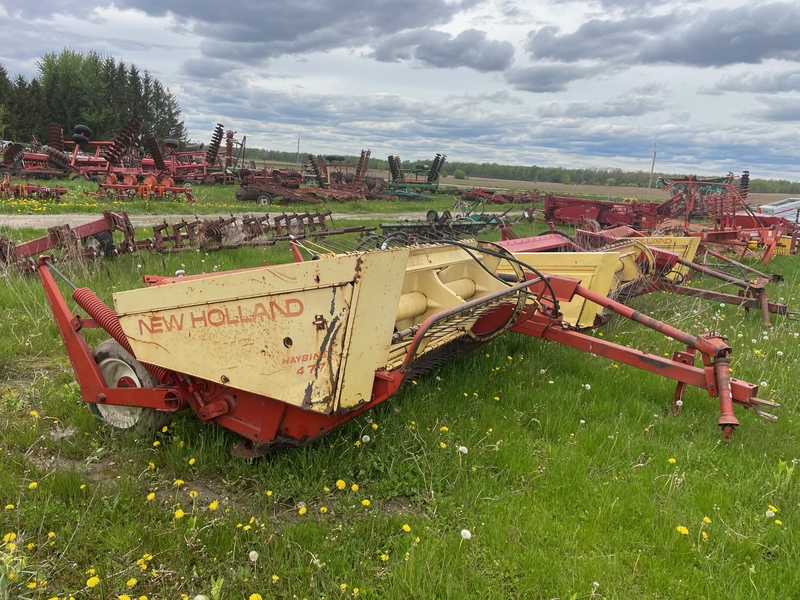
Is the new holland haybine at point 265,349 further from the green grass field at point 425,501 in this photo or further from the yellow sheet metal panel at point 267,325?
the green grass field at point 425,501

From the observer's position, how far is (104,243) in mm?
7145

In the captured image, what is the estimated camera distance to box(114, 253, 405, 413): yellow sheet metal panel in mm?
2471

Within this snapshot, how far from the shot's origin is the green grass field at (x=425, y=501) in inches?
90.1

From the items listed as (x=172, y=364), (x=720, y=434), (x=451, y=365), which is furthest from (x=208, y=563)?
(x=720, y=434)

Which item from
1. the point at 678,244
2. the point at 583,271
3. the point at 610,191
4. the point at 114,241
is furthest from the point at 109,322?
the point at 610,191

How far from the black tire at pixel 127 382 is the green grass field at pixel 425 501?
96mm

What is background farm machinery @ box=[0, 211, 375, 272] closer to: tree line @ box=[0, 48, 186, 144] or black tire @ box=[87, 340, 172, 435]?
black tire @ box=[87, 340, 172, 435]

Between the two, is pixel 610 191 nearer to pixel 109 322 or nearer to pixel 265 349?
pixel 109 322

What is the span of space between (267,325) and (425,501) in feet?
4.28

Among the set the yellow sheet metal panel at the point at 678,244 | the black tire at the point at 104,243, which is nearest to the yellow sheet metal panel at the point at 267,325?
the black tire at the point at 104,243

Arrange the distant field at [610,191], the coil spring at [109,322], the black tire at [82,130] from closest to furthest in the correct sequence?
the coil spring at [109,322], the black tire at [82,130], the distant field at [610,191]

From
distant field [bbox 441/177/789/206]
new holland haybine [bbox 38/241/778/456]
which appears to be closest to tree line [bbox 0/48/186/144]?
distant field [bbox 441/177/789/206]

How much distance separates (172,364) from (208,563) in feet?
3.29

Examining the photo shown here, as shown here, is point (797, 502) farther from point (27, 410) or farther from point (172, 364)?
point (27, 410)
